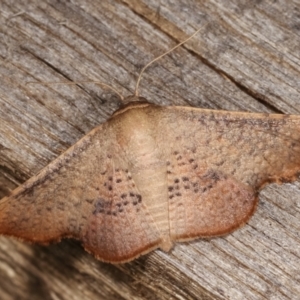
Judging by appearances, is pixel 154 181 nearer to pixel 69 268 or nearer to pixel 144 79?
pixel 144 79

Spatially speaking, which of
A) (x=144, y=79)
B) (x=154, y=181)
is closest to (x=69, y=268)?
(x=154, y=181)

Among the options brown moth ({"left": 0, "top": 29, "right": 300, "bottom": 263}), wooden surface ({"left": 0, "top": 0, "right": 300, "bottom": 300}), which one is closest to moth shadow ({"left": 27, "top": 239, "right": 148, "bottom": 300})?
wooden surface ({"left": 0, "top": 0, "right": 300, "bottom": 300})

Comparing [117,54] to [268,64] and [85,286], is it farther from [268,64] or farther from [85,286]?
[85,286]

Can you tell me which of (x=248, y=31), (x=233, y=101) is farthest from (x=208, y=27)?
(x=233, y=101)

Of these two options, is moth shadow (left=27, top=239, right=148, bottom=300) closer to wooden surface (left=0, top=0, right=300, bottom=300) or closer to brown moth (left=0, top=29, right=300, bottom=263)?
wooden surface (left=0, top=0, right=300, bottom=300)

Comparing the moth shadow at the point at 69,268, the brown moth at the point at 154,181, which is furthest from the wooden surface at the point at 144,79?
the brown moth at the point at 154,181

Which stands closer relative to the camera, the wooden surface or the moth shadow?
the wooden surface

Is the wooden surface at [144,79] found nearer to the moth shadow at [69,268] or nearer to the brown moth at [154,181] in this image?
the moth shadow at [69,268]
